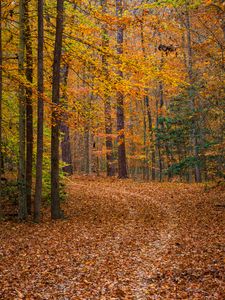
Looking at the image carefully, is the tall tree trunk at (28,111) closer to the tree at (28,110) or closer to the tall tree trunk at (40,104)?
the tree at (28,110)

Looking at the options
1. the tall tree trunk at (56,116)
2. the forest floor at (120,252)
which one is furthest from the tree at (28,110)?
the forest floor at (120,252)

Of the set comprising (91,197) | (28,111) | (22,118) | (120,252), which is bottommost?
(120,252)

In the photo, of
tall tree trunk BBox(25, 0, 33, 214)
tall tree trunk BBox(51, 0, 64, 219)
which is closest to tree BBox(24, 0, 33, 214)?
tall tree trunk BBox(25, 0, 33, 214)

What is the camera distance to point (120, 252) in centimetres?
921

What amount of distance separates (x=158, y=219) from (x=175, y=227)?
134cm

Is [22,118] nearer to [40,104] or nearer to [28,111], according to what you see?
[40,104]

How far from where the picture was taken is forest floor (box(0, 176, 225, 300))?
6.88 m

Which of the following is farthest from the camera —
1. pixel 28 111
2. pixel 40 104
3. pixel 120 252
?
pixel 28 111

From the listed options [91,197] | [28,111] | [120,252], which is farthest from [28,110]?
[120,252]

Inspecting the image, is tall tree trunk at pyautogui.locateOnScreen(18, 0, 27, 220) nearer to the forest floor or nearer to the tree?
the tree

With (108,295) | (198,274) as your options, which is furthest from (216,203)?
(108,295)

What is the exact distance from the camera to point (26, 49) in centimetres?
1348

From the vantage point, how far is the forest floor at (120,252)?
6.88 metres

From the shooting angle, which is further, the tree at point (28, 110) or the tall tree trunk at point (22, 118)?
the tree at point (28, 110)
